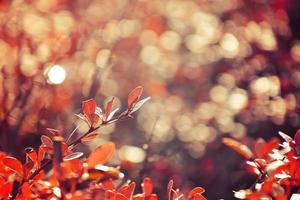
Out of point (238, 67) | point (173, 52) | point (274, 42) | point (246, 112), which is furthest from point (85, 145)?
point (173, 52)

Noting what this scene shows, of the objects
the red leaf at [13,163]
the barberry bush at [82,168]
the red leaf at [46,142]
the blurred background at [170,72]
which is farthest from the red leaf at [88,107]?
the blurred background at [170,72]

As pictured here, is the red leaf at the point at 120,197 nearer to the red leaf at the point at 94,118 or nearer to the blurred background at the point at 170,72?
the red leaf at the point at 94,118

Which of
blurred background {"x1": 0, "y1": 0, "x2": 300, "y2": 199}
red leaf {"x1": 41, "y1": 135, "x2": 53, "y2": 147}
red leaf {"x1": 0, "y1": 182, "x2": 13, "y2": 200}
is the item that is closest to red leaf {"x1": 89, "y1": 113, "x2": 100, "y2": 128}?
red leaf {"x1": 41, "y1": 135, "x2": 53, "y2": 147}

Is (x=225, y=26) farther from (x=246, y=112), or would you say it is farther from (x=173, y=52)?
(x=246, y=112)

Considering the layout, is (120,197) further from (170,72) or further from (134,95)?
(170,72)

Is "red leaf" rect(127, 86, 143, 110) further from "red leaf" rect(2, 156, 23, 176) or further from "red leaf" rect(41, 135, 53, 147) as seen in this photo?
"red leaf" rect(2, 156, 23, 176)

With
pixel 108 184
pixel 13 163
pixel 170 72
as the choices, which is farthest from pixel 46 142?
pixel 170 72
